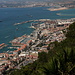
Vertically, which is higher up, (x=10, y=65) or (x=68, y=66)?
(x=68, y=66)

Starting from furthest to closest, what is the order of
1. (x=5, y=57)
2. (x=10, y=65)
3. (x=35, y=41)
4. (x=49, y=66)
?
(x=35, y=41)
(x=5, y=57)
(x=10, y=65)
(x=49, y=66)

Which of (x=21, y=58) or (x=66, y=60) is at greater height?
(x=66, y=60)

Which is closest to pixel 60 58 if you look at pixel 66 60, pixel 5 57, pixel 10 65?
pixel 66 60

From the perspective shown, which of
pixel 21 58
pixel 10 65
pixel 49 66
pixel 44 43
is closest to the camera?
pixel 49 66

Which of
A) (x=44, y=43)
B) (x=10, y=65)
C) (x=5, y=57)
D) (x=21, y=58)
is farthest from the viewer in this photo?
(x=44, y=43)

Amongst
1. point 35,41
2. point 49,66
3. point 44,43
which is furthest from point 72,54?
point 35,41

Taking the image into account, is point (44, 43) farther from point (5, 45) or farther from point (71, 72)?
point (71, 72)

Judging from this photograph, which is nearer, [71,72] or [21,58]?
[71,72]

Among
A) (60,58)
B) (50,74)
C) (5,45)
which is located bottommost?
(5,45)

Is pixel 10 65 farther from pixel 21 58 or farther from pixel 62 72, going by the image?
pixel 62 72
